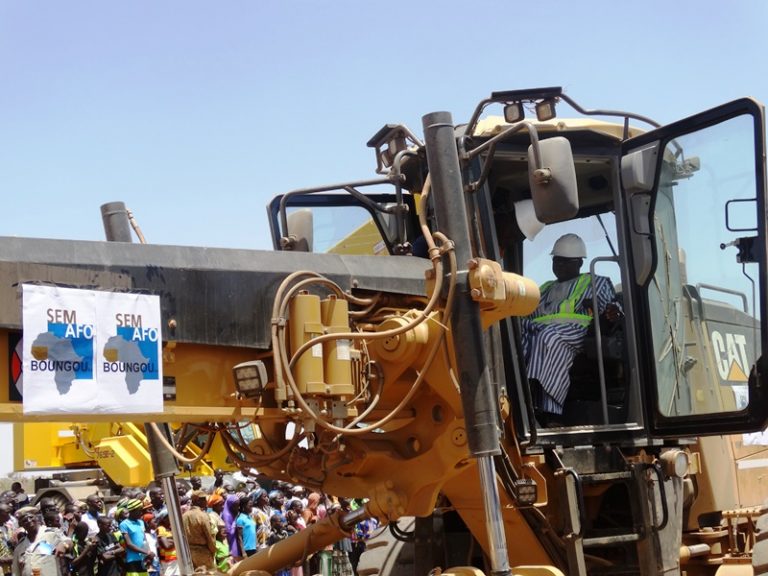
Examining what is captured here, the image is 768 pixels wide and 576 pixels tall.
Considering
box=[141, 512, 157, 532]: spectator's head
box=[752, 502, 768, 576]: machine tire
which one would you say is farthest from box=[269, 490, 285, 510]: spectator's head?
box=[752, 502, 768, 576]: machine tire

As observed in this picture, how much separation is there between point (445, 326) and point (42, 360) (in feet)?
5.92

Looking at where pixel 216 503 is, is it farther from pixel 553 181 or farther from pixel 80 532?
pixel 553 181

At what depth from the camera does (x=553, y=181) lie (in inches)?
190

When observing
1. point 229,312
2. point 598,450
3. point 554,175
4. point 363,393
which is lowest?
point 598,450

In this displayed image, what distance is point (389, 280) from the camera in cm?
547

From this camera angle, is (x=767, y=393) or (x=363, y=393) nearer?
(x=363, y=393)

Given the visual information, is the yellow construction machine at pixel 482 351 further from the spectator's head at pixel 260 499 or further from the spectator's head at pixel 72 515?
the spectator's head at pixel 260 499

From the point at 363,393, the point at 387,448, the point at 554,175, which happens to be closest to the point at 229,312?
the point at 363,393

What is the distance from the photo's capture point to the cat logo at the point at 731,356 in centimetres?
612

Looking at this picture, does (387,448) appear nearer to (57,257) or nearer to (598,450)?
(598,450)

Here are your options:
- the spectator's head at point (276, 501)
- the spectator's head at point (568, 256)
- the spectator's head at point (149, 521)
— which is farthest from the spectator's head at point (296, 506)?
the spectator's head at point (568, 256)

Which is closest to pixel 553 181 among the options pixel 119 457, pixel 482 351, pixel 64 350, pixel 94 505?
pixel 482 351

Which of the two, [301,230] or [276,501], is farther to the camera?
[276,501]

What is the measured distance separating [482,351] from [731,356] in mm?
2082
